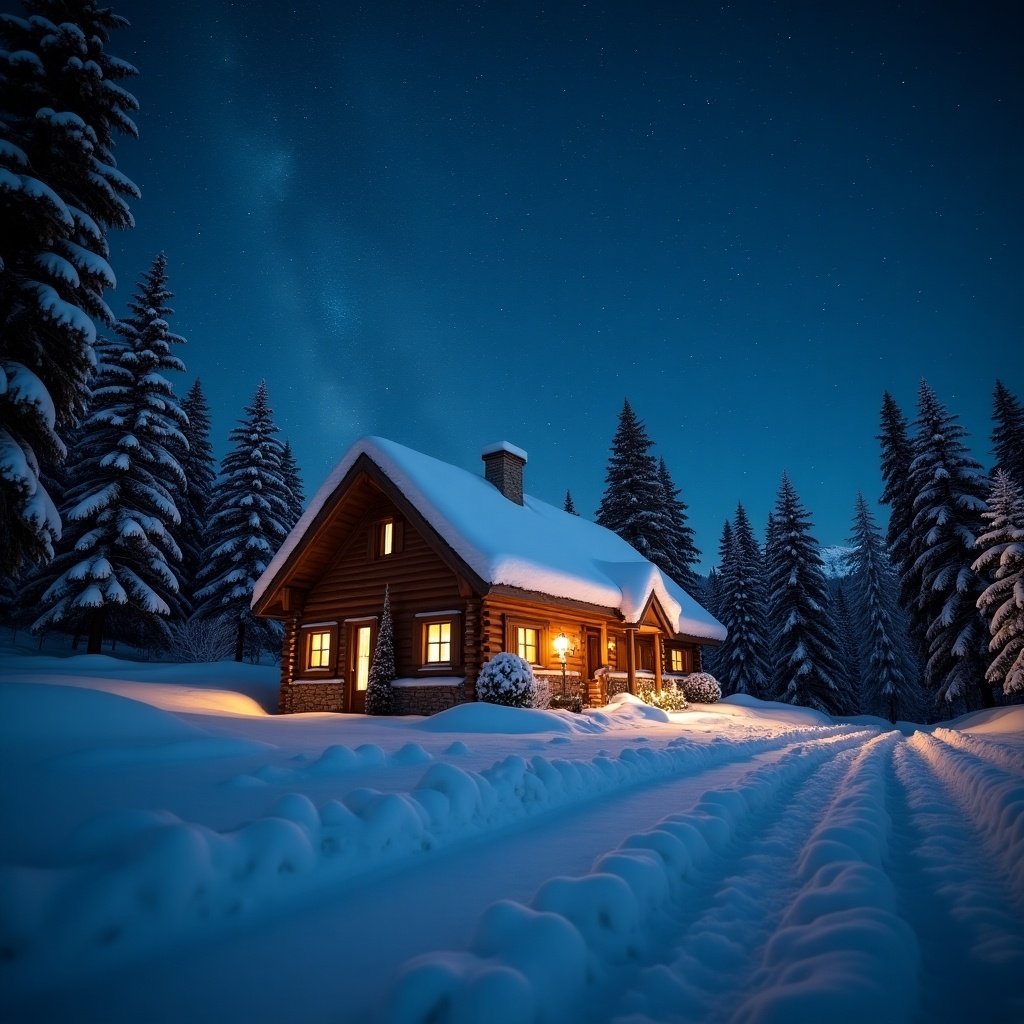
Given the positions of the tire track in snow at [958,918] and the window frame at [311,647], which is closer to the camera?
the tire track in snow at [958,918]

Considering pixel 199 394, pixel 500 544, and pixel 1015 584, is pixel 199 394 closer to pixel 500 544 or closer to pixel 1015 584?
pixel 500 544

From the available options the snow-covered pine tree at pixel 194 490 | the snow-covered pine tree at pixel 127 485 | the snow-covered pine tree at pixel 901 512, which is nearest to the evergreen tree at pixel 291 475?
the snow-covered pine tree at pixel 194 490

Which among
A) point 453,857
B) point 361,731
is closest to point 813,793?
point 453,857

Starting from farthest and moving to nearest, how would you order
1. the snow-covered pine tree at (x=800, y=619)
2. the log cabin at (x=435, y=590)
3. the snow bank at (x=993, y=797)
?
the snow-covered pine tree at (x=800, y=619) → the log cabin at (x=435, y=590) → the snow bank at (x=993, y=797)

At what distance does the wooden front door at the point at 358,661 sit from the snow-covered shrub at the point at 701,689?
12.1 meters

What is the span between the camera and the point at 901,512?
80.7ft

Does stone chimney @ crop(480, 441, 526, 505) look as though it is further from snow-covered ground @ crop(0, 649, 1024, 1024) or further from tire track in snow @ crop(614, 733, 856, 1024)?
tire track in snow @ crop(614, 733, 856, 1024)

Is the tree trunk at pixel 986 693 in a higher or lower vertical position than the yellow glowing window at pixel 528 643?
lower

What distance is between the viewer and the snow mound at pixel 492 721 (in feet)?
29.9

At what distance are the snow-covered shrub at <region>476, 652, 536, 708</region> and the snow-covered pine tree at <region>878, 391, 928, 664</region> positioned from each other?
1870 centimetres

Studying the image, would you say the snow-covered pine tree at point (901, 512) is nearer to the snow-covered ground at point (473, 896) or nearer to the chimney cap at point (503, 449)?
the chimney cap at point (503, 449)

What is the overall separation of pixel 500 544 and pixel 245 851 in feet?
39.2

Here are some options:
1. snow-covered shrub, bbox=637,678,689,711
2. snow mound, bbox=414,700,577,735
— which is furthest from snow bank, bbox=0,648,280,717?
snow-covered shrub, bbox=637,678,689,711

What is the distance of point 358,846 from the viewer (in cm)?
254
